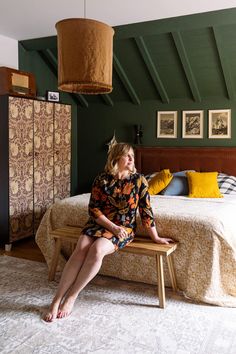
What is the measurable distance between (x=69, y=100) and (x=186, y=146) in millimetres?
2035

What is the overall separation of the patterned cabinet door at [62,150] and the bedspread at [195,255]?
1.80 meters

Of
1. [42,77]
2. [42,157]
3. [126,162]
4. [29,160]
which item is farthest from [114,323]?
[42,77]

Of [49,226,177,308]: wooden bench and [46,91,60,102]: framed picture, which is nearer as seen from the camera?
[49,226,177,308]: wooden bench

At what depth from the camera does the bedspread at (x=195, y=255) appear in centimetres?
313

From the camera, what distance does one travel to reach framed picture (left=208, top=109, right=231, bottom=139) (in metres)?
5.17

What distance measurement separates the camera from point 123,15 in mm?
4289

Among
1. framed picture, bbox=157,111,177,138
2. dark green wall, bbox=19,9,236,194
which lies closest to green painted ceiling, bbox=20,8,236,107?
dark green wall, bbox=19,9,236,194

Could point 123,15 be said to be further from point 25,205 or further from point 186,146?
point 25,205

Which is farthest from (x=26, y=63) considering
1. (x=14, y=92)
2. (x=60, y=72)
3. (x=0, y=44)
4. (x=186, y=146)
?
(x=60, y=72)

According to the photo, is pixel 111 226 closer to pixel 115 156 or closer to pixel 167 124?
pixel 115 156

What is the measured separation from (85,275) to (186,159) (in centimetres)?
291

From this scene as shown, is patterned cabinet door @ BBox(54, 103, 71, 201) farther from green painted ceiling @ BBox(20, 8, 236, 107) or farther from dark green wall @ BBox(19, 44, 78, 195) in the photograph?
green painted ceiling @ BBox(20, 8, 236, 107)

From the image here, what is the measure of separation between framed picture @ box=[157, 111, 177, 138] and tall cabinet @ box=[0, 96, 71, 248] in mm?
1329

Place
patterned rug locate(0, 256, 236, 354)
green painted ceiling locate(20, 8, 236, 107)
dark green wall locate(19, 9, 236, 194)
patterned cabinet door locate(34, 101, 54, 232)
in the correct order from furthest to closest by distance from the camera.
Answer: patterned cabinet door locate(34, 101, 54, 232), dark green wall locate(19, 9, 236, 194), green painted ceiling locate(20, 8, 236, 107), patterned rug locate(0, 256, 236, 354)
